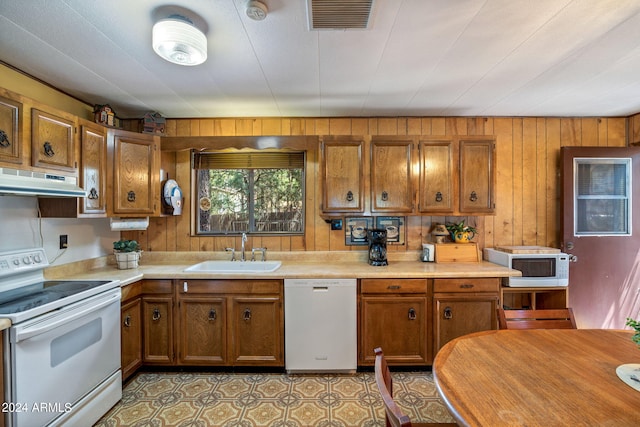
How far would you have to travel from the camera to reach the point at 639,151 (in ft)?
9.04

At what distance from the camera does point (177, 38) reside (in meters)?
1.38

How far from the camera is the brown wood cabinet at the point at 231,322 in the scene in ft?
7.86

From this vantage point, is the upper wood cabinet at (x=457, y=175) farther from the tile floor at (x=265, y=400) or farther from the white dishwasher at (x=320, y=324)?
the tile floor at (x=265, y=400)

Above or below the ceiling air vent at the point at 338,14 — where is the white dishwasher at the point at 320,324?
below

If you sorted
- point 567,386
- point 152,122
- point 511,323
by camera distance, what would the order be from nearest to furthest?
point 567,386 < point 511,323 < point 152,122

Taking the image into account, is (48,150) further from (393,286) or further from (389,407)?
(393,286)

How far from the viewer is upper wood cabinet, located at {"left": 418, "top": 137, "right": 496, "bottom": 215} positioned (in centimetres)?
266

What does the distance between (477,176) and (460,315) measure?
4.21 feet

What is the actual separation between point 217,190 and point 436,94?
235 centimetres

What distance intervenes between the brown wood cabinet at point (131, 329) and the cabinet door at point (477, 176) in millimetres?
2991

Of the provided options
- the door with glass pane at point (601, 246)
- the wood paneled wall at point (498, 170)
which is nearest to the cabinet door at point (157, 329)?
the wood paneled wall at point (498, 170)

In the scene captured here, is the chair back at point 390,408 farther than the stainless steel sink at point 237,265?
No

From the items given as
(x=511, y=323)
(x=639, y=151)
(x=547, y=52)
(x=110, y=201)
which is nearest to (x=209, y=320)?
(x=110, y=201)

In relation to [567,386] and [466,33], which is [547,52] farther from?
[567,386]
